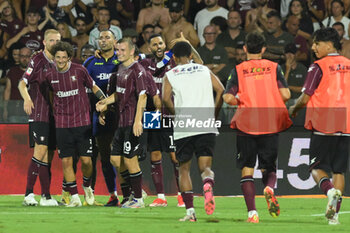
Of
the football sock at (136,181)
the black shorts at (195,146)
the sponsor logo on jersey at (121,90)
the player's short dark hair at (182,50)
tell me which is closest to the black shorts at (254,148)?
the black shorts at (195,146)

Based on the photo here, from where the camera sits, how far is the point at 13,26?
17.9 m

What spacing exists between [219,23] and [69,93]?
634 centimetres

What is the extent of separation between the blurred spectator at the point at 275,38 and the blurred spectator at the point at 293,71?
0.13m

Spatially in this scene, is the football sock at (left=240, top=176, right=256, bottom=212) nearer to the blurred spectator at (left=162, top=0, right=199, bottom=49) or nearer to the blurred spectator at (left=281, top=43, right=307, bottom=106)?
the blurred spectator at (left=281, top=43, right=307, bottom=106)

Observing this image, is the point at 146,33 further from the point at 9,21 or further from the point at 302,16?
the point at 302,16

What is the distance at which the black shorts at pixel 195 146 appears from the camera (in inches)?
368

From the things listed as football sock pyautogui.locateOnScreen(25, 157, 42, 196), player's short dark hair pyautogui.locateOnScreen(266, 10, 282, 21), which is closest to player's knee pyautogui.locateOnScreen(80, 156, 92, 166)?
football sock pyautogui.locateOnScreen(25, 157, 42, 196)

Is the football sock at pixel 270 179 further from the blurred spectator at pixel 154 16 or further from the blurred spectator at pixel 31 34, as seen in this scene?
the blurred spectator at pixel 31 34

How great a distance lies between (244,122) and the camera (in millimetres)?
9172

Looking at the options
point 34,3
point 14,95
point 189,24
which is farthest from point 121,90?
point 34,3

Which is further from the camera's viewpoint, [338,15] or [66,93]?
[338,15]

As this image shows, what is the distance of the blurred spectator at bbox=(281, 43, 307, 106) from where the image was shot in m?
15.5

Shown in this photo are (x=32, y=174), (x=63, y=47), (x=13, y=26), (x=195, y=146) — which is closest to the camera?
(x=195, y=146)

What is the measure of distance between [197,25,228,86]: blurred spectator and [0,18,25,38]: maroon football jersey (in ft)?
13.3
